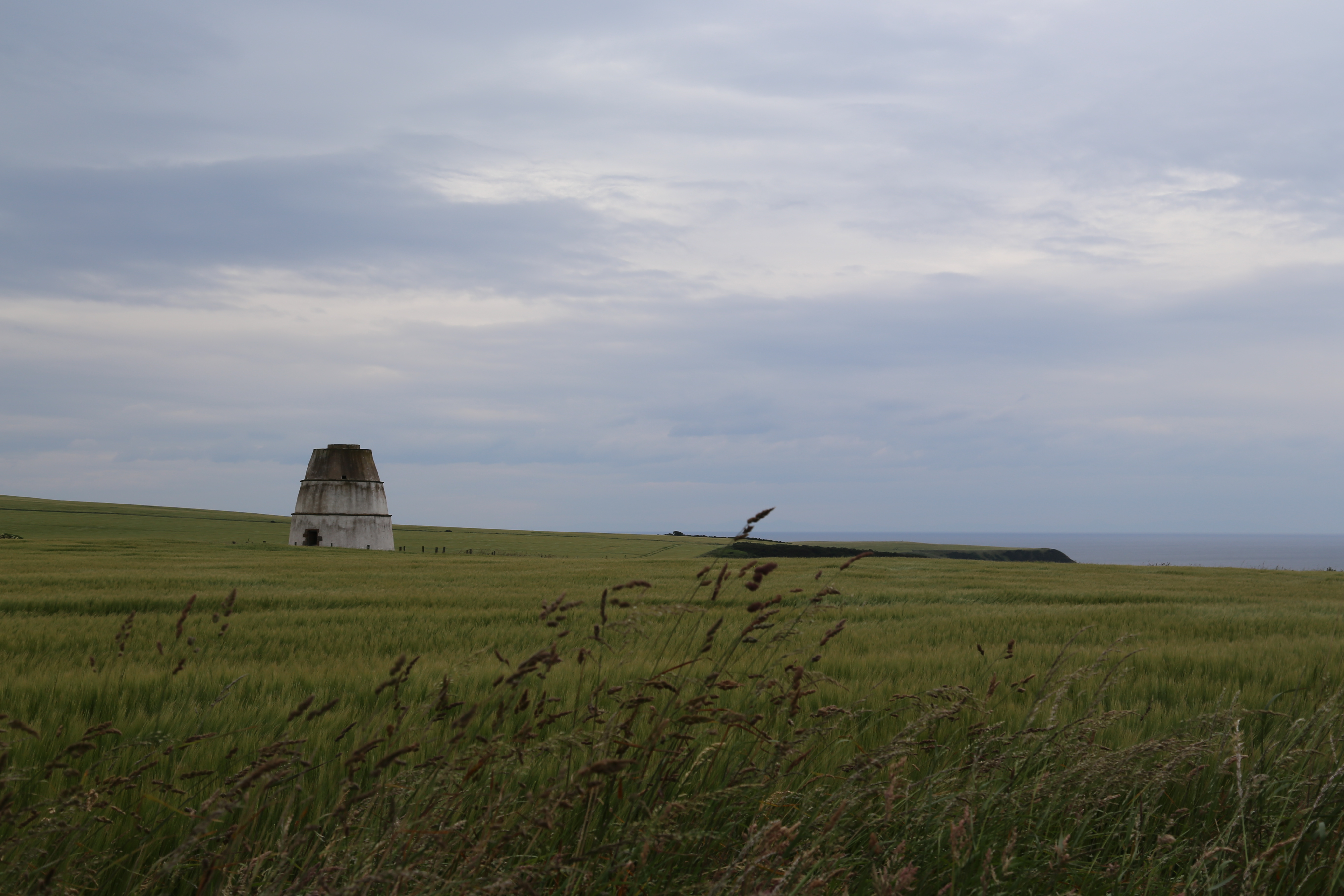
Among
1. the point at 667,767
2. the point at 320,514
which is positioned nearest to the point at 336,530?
the point at 320,514

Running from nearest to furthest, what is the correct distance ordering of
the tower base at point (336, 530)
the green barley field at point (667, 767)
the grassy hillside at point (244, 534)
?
the green barley field at point (667, 767) < the tower base at point (336, 530) < the grassy hillside at point (244, 534)

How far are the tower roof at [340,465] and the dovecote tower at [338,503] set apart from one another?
0.02 m

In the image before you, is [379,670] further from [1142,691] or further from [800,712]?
[1142,691]

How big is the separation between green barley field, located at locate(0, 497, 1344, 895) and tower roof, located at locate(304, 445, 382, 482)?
37.0 meters

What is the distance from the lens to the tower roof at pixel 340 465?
4297cm

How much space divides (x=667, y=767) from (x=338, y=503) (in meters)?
43.7

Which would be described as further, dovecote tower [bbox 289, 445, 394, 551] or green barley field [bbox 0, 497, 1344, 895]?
dovecote tower [bbox 289, 445, 394, 551]

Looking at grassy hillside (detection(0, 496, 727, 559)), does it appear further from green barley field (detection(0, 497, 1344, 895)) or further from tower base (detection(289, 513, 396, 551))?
green barley field (detection(0, 497, 1344, 895))

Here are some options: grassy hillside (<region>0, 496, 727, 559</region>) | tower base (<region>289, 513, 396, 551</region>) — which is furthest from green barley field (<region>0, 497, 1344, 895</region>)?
tower base (<region>289, 513, 396, 551</region>)

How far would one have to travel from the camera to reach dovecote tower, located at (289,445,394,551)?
42.8m

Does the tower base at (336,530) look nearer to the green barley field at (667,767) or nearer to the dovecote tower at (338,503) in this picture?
the dovecote tower at (338,503)

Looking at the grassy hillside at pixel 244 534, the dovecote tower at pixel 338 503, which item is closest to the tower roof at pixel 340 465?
the dovecote tower at pixel 338 503

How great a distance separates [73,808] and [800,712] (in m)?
3.50

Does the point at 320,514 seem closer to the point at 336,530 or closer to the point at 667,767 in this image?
the point at 336,530
